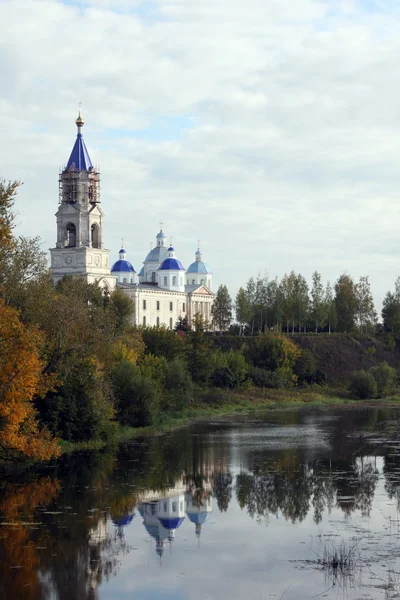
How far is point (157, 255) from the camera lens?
4833 inches

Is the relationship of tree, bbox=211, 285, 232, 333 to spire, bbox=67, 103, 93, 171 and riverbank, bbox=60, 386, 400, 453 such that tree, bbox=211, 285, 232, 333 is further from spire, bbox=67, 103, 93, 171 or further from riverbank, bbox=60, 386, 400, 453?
riverbank, bbox=60, 386, 400, 453

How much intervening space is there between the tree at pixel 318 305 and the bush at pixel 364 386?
21.9 m

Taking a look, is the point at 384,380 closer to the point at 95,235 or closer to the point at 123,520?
the point at 95,235

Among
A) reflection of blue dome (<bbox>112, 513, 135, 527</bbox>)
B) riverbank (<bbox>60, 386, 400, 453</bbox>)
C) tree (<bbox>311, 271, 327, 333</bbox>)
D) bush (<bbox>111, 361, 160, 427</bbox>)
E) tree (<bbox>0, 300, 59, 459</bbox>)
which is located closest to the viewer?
reflection of blue dome (<bbox>112, 513, 135, 527</bbox>)

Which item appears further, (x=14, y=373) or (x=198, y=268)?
(x=198, y=268)

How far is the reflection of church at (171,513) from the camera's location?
70.6 feet

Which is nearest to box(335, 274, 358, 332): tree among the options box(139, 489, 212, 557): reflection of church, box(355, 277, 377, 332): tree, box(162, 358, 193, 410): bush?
box(355, 277, 377, 332): tree

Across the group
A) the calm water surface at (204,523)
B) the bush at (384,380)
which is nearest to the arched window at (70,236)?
the bush at (384,380)

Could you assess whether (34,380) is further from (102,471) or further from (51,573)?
(51,573)

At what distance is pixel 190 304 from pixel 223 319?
60.9 feet

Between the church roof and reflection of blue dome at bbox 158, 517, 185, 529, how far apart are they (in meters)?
75.8

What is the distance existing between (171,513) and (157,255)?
327 feet

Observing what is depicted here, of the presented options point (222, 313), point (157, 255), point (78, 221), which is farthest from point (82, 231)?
point (157, 255)

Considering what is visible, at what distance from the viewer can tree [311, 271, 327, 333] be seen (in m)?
89.8
